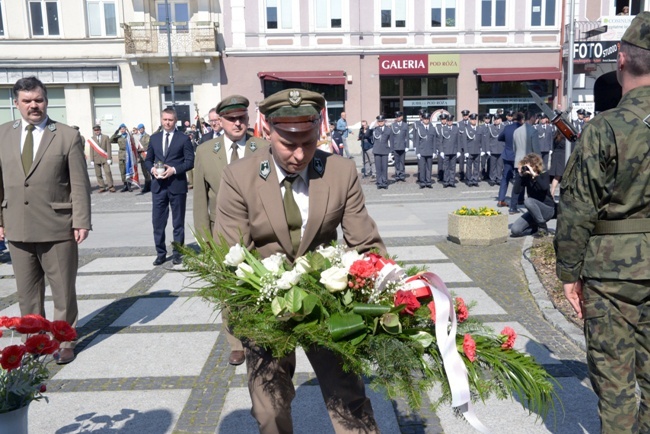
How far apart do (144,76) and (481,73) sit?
16001 millimetres

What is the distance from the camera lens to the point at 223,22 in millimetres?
30562

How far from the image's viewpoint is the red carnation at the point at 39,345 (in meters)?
3.14

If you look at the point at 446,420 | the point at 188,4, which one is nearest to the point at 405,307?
the point at 446,420

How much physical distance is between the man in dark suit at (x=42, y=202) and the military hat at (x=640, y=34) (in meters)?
4.23

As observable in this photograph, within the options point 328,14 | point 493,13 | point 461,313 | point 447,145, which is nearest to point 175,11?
point 328,14

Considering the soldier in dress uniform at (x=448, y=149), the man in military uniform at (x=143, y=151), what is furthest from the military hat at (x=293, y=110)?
the man in military uniform at (x=143, y=151)

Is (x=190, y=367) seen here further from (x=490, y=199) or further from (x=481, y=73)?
(x=481, y=73)

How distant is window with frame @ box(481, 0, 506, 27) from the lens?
30.9 m

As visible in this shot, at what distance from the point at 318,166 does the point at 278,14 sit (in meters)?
28.9

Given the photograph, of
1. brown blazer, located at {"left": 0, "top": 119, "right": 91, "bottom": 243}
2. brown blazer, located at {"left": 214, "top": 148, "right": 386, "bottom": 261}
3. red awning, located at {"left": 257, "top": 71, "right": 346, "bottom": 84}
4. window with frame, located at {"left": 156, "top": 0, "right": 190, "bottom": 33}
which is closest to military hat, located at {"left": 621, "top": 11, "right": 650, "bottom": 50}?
brown blazer, located at {"left": 214, "top": 148, "right": 386, "bottom": 261}

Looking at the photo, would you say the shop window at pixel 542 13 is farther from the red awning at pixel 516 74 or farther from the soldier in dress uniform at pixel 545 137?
the soldier in dress uniform at pixel 545 137

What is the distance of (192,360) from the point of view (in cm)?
530

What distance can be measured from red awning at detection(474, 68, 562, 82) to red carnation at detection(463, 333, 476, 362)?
29701 millimetres

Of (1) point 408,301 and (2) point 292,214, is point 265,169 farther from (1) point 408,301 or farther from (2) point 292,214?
(1) point 408,301
